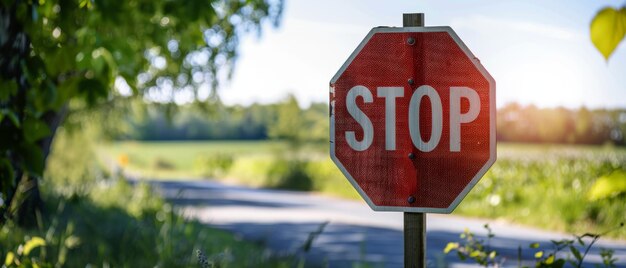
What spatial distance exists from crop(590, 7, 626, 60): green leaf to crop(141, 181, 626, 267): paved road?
20.3 feet

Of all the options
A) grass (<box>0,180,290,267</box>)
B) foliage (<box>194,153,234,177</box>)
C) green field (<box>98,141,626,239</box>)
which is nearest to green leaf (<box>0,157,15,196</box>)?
grass (<box>0,180,290,267</box>)

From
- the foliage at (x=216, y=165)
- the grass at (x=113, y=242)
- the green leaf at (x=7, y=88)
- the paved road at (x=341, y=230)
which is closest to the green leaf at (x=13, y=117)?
the green leaf at (x=7, y=88)

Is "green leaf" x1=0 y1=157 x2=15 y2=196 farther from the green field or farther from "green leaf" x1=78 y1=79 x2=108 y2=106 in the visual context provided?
the green field

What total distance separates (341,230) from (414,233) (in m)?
10.9

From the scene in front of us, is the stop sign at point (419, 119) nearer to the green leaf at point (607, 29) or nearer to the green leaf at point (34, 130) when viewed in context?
the green leaf at point (34, 130)

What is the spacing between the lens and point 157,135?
88500 millimetres

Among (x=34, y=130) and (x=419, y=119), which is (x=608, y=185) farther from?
(x=34, y=130)

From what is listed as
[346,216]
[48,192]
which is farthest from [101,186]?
[346,216]

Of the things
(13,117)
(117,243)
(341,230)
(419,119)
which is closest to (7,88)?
(13,117)

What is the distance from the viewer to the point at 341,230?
13734mm

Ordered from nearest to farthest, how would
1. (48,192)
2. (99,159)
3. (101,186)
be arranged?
(48,192) < (101,186) < (99,159)

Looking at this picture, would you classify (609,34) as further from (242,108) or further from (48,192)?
(242,108)

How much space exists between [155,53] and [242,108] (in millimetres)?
5920

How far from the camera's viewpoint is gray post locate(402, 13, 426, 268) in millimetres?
2893
